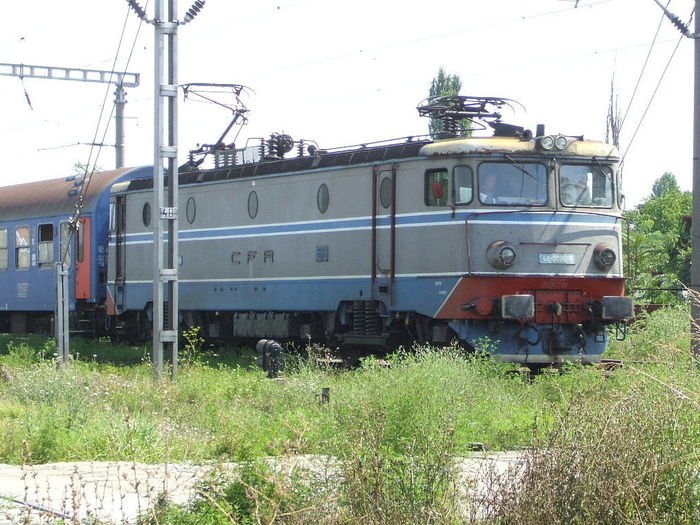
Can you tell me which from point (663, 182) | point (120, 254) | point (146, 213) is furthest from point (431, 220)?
point (663, 182)

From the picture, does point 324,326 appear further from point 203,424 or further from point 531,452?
point 531,452

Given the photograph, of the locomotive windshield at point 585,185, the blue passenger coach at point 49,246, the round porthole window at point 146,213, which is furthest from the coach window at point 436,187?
the blue passenger coach at point 49,246

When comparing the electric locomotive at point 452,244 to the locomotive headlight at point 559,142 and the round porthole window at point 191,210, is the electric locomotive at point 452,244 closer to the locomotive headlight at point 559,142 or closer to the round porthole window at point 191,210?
the locomotive headlight at point 559,142

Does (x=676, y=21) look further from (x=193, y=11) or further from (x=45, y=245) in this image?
(x=45, y=245)

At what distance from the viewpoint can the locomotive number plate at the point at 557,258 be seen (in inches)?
671

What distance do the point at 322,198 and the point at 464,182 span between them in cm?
314

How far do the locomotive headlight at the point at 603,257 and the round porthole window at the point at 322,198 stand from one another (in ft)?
14.5

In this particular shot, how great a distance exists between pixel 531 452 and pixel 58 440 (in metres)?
5.09

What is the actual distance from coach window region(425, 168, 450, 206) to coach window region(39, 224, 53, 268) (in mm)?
11635

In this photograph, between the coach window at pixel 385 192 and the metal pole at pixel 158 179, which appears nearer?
the metal pole at pixel 158 179

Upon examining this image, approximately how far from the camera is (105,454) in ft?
33.0

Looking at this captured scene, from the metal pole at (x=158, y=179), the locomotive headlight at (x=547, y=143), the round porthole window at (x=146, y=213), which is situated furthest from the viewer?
the round porthole window at (x=146, y=213)

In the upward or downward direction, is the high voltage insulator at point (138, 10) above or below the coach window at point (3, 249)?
above

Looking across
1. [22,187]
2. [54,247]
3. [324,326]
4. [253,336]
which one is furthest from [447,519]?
[22,187]
